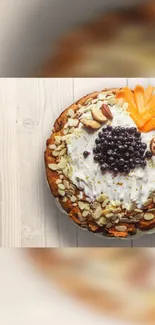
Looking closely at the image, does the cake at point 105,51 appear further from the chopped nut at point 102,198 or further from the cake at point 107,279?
the cake at point 107,279

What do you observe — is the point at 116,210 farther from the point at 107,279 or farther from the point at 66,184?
the point at 107,279

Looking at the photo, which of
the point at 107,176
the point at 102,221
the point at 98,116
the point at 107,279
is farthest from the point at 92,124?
the point at 107,279

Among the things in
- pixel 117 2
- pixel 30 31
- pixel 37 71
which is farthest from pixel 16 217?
pixel 117 2

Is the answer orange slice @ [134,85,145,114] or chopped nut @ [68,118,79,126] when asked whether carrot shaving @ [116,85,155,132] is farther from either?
chopped nut @ [68,118,79,126]

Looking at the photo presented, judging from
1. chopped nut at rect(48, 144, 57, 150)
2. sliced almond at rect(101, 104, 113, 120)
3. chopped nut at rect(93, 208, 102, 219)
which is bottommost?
chopped nut at rect(93, 208, 102, 219)

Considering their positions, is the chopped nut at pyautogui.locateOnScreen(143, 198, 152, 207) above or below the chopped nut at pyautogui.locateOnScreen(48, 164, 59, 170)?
below

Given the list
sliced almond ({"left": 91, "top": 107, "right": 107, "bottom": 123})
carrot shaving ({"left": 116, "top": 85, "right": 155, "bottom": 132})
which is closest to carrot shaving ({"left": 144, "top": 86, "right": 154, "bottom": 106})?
carrot shaving ({"left": 116, "top": 85, "right": 155, "bottom": 132})

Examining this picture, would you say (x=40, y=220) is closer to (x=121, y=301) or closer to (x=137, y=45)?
(x=121, y=301)
